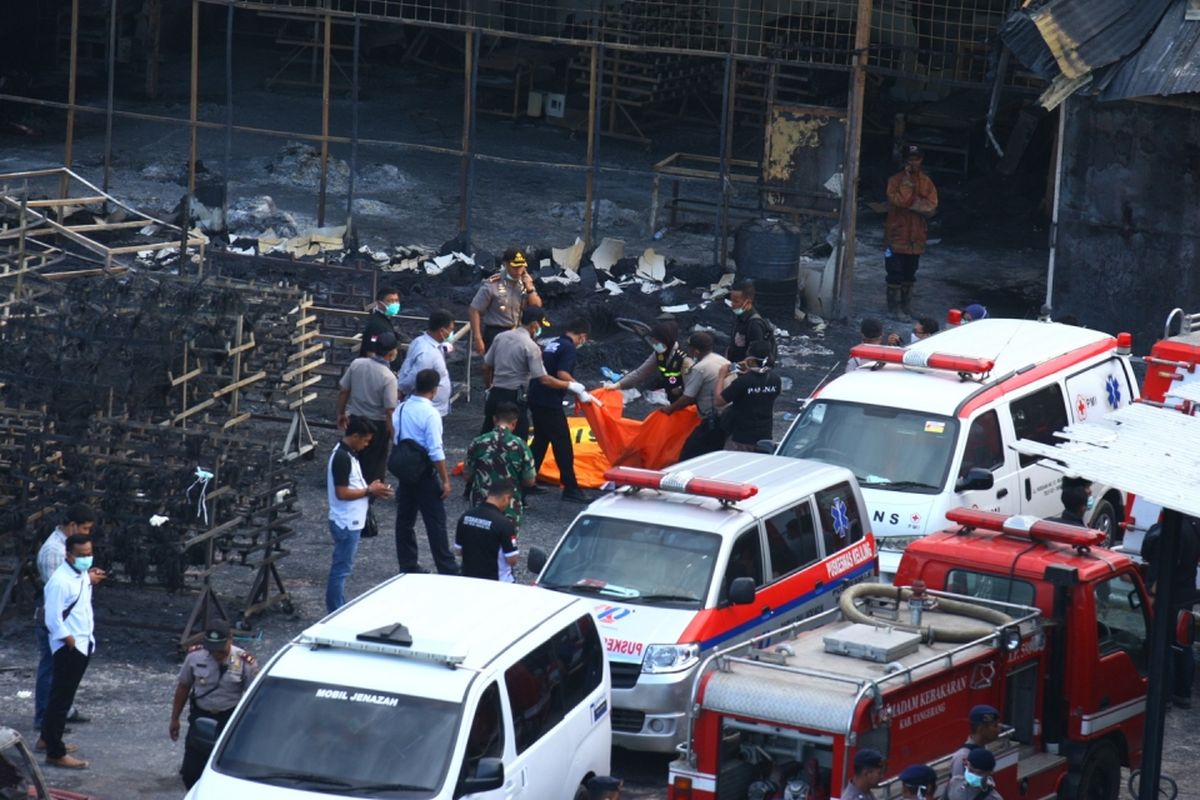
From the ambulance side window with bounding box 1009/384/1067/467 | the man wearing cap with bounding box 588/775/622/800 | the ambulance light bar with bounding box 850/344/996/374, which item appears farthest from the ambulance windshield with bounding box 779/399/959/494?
the man wearing cap with bounding box 588/775/622/800

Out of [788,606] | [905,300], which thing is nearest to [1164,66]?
[905,300]

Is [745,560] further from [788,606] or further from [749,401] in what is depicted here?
[749,401]

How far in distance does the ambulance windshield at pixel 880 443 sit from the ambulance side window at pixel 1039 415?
0.85 m

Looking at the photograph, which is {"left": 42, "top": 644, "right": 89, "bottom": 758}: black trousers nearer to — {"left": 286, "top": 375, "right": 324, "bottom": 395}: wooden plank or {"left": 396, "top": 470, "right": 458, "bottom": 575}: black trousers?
{"left": 396, "top": 470, "right": 458, "bottom": 575}: black trousers

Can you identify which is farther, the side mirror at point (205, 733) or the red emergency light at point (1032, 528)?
the red emergency light at point (1032, 528)

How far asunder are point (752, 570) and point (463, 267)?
37.2 feet

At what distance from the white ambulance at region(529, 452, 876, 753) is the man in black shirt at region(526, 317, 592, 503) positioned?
357 centimetres

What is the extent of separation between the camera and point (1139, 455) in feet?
34.3

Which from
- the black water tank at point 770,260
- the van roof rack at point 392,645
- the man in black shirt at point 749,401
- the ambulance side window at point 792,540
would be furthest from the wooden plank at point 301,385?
the van roof rack at point 392,645

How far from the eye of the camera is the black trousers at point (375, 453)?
52.7ft

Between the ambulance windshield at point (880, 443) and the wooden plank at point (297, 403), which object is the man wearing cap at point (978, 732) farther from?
the wooden plank at point (297, 403)

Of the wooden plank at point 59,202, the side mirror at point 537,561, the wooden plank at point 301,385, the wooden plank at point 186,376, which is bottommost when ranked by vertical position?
the side mirror at point 537,561

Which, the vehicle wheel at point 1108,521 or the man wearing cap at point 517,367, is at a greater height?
the man wearing cap at point 517,367

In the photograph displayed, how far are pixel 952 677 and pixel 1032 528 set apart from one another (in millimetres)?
1784
